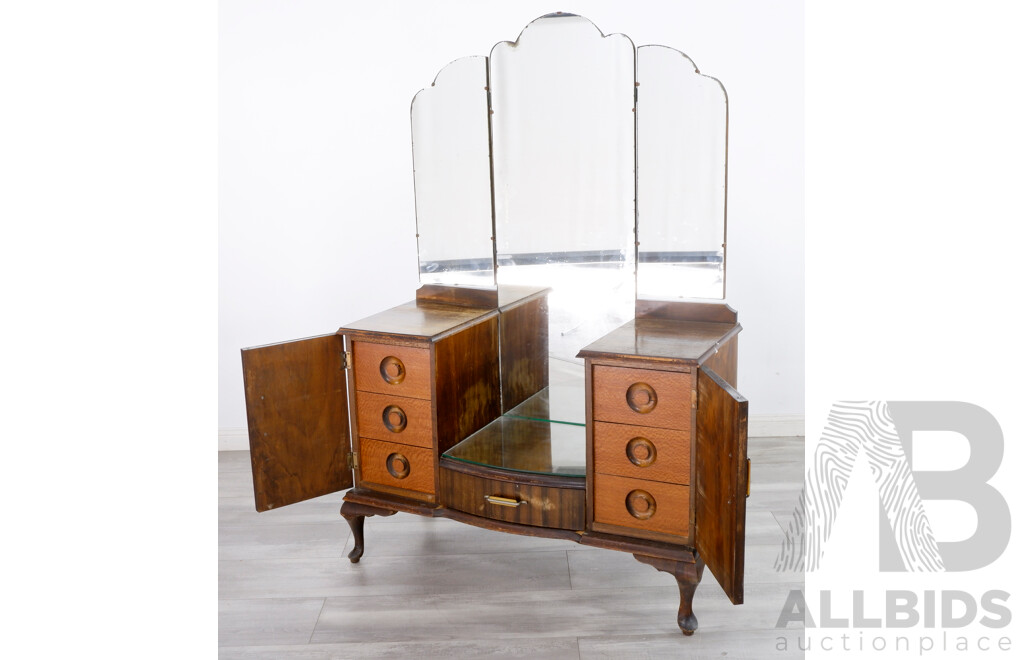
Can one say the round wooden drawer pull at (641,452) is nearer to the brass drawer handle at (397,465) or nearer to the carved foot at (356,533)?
the brass drawer handle at (397,465)

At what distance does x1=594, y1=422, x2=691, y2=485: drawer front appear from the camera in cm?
210

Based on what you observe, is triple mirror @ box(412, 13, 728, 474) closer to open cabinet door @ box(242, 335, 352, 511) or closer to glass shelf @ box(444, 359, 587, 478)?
glass shelf @ box(444, 359, 587, 478)

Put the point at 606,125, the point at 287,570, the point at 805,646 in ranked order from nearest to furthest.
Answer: the point at 805,646 < the point at 606,125 < the point at 287,570

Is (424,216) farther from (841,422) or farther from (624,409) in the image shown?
(841,422)

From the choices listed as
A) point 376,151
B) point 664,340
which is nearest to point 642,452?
point 664,340

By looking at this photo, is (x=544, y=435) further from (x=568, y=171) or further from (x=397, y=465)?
(x=568, y=171)

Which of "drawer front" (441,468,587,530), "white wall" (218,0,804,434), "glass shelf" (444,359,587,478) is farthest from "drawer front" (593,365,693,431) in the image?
"white wall" (218,0,804,434)

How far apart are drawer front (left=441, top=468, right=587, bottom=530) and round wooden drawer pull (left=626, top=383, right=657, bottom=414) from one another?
0.28m

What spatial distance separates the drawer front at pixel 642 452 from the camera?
82.8 inches

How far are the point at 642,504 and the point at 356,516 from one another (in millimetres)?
864

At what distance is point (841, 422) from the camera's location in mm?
2248

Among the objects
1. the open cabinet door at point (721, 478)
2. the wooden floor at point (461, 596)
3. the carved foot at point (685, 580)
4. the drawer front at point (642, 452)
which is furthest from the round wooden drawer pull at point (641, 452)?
the wooden floor at point (461, 596)

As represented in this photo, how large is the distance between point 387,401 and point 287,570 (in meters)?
0.61

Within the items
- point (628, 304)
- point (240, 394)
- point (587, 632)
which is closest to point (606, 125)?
point (628, 304)
